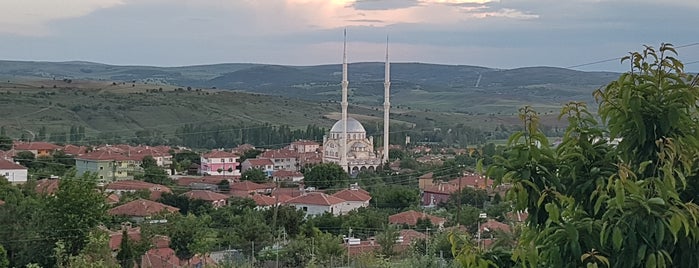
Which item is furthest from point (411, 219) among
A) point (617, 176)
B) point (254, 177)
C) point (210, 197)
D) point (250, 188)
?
point (617, 176)

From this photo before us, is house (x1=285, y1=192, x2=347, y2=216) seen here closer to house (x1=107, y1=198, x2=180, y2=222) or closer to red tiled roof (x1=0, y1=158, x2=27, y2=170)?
house (x1=107, y1=198, x2=180, y2=222)

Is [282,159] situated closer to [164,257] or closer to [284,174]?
[284,174]

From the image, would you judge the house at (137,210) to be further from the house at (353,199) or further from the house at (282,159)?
the house at (282,159)

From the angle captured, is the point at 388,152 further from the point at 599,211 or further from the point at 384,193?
the point at 599,211

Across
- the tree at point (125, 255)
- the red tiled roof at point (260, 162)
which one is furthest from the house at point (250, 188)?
the tree at point (125, 255)

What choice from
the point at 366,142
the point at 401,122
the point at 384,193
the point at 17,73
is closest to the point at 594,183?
the point at 384,193

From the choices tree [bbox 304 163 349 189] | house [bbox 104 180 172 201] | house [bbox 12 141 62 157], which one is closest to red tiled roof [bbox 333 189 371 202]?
house [bbox 104 180 172 201]
